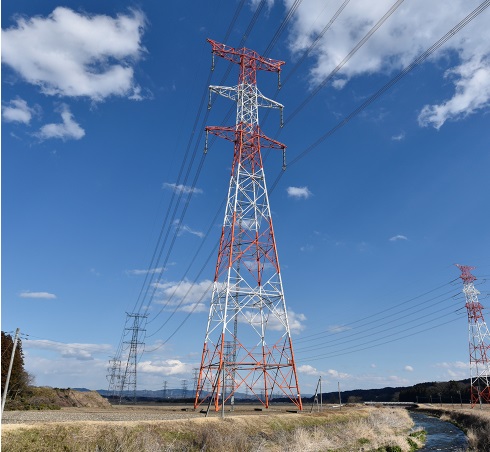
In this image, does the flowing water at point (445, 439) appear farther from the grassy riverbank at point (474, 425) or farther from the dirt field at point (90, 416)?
the dirt field at point (90, 416)

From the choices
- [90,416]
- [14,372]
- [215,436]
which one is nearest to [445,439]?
[215,436]

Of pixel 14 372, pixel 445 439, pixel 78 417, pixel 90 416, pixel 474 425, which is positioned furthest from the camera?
pixel 14 372

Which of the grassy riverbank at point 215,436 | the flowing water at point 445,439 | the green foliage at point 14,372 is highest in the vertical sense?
the green foliage at point 14,372

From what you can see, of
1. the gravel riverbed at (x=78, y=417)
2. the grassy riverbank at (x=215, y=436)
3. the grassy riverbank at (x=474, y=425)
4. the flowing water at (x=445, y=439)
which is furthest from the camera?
the flowing water at (x=445, y=439)

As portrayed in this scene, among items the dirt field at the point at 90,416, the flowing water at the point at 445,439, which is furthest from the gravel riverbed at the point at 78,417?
the flowing water at the point at 445,439

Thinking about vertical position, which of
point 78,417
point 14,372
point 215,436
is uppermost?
point 14,372

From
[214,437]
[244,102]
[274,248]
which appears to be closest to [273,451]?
[214,437]

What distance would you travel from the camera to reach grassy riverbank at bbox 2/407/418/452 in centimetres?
2028

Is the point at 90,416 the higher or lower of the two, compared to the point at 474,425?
higher

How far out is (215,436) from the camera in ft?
80.5

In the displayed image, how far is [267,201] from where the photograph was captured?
132 ft

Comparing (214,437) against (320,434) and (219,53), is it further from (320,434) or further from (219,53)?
(219,53)

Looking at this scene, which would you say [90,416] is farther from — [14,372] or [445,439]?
[445,439]

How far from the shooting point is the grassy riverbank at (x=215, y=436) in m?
20.3
